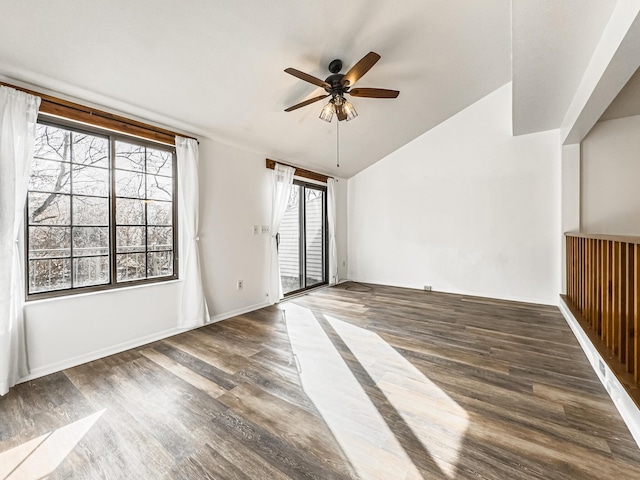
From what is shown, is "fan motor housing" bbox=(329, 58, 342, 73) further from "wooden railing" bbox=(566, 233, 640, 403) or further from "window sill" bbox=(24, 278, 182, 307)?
"window sill" bbox=(24, 278, 182, 307)

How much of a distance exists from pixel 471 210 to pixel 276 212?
3175 millimetres

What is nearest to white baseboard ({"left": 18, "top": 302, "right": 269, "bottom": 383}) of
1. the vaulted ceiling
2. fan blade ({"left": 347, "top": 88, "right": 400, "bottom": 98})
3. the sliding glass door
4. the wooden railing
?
the sliding glass door

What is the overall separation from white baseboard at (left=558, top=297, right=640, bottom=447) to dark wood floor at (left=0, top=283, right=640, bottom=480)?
0.06 meters

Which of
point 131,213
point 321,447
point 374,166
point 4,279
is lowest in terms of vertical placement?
point 321,447

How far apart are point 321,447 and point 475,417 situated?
942 millimetres

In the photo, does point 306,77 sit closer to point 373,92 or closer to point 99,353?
point 373,92

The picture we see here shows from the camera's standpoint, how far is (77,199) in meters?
2.52

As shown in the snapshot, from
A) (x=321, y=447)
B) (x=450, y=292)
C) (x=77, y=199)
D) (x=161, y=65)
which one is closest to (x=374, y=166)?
(x=450, y=292)

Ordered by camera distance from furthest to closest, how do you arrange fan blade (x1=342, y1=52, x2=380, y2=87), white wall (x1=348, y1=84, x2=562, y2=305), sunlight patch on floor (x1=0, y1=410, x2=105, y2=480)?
1. white wall (x1=348, y1=84, x2=562, y2=305)
2. fan blade (x1=342, y1=52, x2=380, y2=87)
3. sunlight patch on floor (x1=0, y1=410, x2=105, y2=480)

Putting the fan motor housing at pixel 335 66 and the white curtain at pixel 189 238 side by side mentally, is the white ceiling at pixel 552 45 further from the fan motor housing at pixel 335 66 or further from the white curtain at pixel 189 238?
the white curtain at pixel 189 238

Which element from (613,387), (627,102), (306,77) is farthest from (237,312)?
(627,102)

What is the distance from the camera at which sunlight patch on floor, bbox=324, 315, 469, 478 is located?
58.1 inches

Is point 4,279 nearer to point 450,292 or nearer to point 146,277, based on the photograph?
point 146,277

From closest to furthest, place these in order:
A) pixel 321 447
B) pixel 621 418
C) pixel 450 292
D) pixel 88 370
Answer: pixel 321 447 → pixel 621 418 → pixel 88 370 → pixel 450 292
